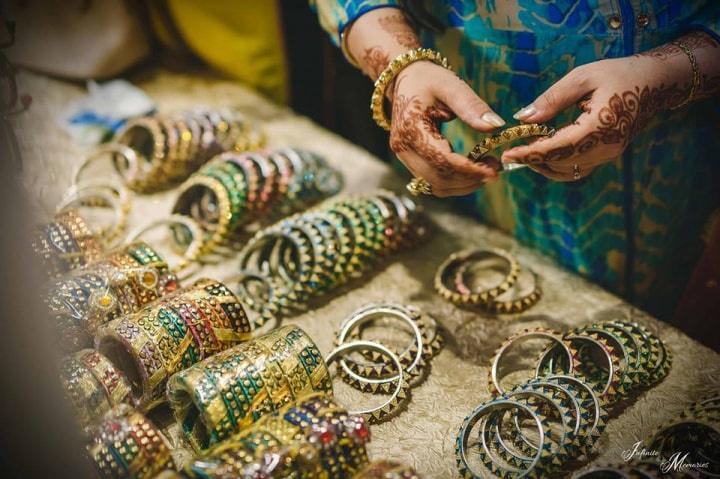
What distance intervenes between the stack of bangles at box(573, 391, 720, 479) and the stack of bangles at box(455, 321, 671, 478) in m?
0.10

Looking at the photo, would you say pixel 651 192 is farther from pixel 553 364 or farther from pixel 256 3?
pixel 256 3

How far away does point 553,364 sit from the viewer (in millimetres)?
1574

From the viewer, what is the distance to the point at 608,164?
179 centimetres

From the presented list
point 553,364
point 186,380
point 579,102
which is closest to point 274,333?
point 186,380

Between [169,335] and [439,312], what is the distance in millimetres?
761

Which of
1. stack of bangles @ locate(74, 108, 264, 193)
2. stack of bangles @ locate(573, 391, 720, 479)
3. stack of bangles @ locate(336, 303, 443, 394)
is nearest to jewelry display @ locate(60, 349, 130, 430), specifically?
stack of bangles @ locate(336, 303, 443, 394)

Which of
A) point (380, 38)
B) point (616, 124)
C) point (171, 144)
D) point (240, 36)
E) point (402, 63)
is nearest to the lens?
point (616, 124)

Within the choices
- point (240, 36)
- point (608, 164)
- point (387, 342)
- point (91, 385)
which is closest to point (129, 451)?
point (91, 385)

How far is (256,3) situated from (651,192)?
6.40 feet

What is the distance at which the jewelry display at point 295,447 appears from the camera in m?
1.13

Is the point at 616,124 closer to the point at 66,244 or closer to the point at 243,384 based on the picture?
the point at 243,384

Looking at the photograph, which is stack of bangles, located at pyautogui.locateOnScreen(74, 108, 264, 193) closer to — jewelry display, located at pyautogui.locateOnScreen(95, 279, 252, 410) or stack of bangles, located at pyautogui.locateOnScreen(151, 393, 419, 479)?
jewelry display, located at pyautogui.locateOnScreen(95, 279, 252, 410)

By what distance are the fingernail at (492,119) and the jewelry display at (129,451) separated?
94 cm

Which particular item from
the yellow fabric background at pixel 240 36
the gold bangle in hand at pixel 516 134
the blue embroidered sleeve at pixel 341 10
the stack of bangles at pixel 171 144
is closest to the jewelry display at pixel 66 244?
the stack of bangles at pixel 171 144
